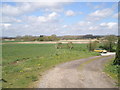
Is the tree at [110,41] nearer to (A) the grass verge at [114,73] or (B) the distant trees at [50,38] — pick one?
(B) the distant trees at [50,38]

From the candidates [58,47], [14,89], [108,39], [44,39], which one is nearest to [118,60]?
[14,89]

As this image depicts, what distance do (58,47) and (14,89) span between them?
1303 inches

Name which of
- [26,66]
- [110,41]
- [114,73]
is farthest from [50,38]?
[114,73]

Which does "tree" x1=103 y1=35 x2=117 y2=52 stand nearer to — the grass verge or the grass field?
the grass field

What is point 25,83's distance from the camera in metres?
8.66

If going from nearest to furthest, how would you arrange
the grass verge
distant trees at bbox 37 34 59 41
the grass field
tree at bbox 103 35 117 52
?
the grass field
the grass verge
tree at bbox 103 35 117 52
distant trees at bbox 37 34 59 41

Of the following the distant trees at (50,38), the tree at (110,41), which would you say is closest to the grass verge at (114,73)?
the tree at (110,41)

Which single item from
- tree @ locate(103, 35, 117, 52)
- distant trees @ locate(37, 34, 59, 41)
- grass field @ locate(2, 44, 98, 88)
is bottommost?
grass field @ locate(2, 44, 98, 88)

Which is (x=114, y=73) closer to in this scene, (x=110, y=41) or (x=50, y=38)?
(x=110, y=41)

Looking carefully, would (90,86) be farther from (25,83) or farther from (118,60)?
(118,60)

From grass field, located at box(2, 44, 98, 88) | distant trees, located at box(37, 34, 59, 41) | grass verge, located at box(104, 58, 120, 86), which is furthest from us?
distant trees, located at box(37, 34, 59, 41)

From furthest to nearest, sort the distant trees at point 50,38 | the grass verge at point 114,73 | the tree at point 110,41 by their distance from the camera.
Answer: the distant trees at point 50,38 → the tree at point 110,41 → the grass verge at point 114,73

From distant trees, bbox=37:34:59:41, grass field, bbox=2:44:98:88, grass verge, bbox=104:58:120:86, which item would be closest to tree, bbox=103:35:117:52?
grass field, bbox=2:44:98:88

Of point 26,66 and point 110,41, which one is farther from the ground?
point 110,41
